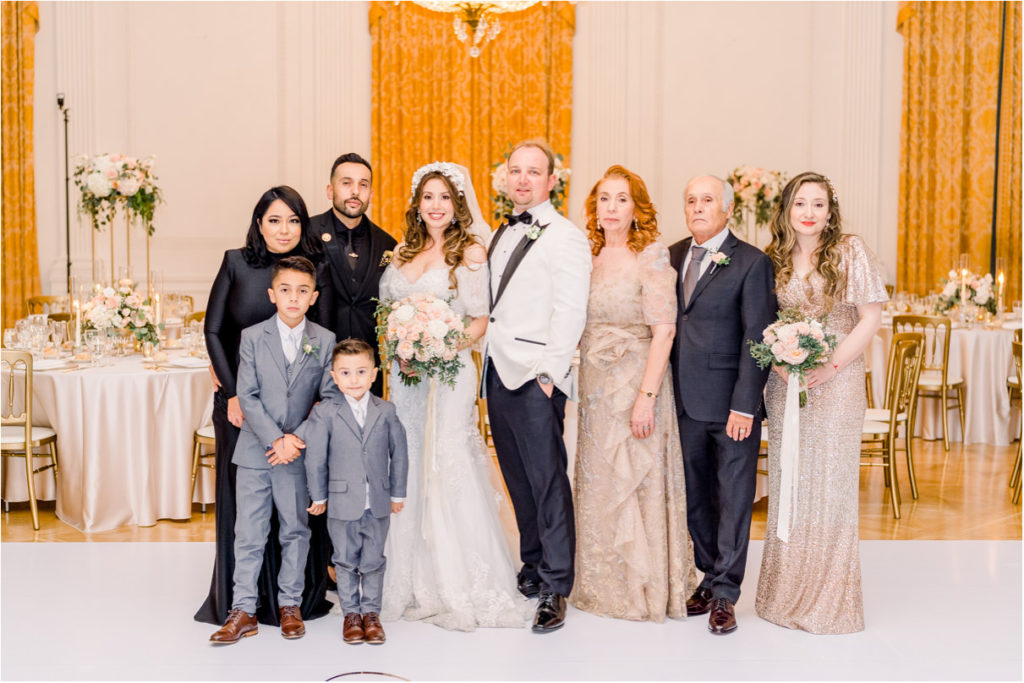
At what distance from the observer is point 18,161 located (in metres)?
9.28

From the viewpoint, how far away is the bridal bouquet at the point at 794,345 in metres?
3.47

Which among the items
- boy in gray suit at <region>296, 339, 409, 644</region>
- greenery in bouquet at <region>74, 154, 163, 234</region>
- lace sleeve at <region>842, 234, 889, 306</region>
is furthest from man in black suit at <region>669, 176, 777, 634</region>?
greenery in bouquet at <region>74, 154, 163, 234</region>

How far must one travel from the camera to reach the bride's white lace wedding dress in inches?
153

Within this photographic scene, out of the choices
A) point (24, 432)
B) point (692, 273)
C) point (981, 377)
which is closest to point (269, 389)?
point (692, 273)

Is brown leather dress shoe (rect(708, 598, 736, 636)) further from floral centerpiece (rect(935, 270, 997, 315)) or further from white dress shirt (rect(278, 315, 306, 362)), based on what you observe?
floral centerpiece (rect(935, 270, 997, 315))

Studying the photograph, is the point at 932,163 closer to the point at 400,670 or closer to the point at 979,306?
the point at 979,306

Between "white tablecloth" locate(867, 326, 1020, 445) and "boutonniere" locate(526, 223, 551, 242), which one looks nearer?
"boutonniere" locate(526, 223, 551, 242)

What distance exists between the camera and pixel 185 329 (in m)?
6.73

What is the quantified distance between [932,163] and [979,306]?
2.43 m

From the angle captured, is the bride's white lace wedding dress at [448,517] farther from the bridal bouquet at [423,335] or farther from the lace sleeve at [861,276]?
the lace sleeve at [861,276]

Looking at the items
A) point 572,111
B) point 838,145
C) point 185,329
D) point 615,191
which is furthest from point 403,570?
point 838,145

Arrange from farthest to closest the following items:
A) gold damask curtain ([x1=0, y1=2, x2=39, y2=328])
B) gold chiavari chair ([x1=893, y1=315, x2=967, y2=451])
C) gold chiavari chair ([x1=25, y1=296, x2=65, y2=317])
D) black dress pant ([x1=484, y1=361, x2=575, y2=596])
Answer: gold damask curtain ([x1=0, y1=2, x2=39, y2=328])
gold chiavari chair ([x1=25, y1=296, x2=65, y2=317])
gold chiavari chair ([x1=893, y1=315, x2=967, y2=451])
black dress pant ([x1=484, y1=361, x2=575, y2=596])

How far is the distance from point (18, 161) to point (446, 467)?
7284 mm

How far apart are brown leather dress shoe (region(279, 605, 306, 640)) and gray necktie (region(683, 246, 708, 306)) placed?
6.28 ft
